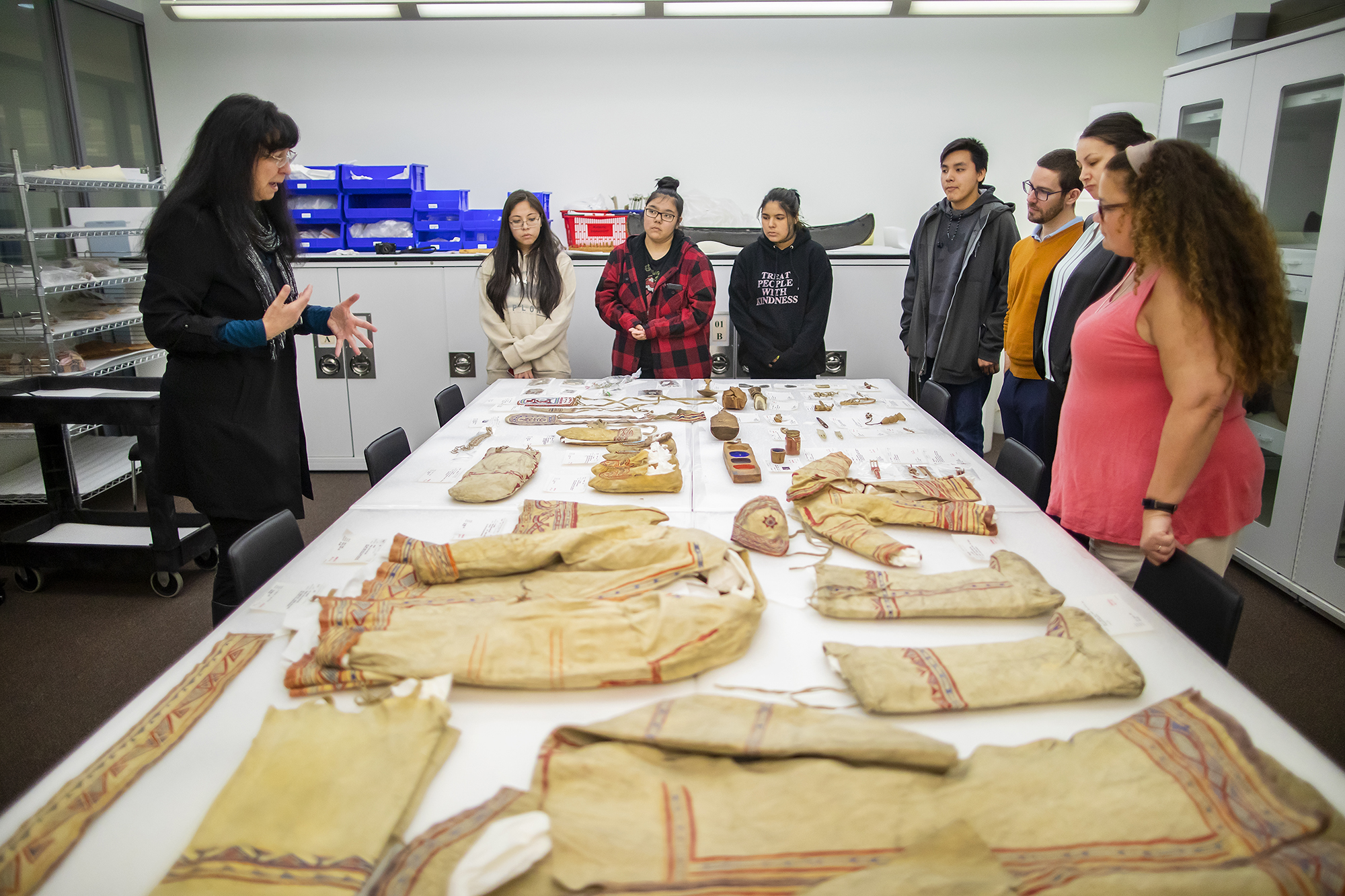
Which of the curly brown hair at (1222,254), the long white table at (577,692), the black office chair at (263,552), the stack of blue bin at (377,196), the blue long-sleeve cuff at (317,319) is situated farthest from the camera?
the stack of blue bin at (377,196)

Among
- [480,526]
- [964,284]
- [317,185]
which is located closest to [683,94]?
[317,185]

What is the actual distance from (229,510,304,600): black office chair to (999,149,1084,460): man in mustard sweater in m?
2.49

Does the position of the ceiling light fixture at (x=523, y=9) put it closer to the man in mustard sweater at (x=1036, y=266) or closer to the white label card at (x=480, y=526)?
the man in mustard sweater at (x=1036, y=266)

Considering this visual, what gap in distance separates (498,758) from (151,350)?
448 centimetres

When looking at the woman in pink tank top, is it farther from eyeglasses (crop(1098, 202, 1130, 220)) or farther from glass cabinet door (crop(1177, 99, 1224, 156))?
glass cabinet door (crop(1177, 99, 1224, 156))

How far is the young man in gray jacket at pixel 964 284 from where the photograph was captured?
3.74m

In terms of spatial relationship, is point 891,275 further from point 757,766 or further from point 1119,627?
point 757,766

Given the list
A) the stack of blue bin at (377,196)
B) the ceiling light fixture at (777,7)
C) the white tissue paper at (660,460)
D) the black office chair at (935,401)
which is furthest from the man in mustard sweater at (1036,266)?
the stack of blue bin at (377,196)

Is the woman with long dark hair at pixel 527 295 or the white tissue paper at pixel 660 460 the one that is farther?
the woman with long dark hair at pixel 527 295

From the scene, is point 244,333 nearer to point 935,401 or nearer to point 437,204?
point 935,401

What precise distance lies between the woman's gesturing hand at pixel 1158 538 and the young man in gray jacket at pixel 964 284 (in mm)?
2124

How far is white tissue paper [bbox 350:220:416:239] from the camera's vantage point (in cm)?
509

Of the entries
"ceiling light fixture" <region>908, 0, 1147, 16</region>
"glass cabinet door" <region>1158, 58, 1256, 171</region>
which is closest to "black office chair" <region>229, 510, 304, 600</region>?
"glass cabinet door" <region>1158, 58, 1256, 171</region>

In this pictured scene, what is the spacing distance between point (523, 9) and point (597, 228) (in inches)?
49.3
